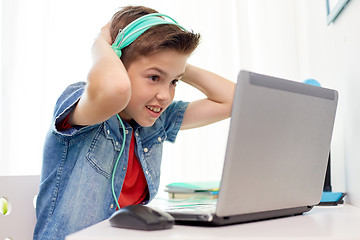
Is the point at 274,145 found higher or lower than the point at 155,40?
lower

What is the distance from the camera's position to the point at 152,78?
3.27 feet

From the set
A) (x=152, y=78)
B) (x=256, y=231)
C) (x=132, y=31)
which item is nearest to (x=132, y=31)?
(x=132, y=31)

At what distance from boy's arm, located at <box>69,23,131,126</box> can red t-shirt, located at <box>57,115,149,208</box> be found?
26 centimetres

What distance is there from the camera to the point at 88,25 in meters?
1.96

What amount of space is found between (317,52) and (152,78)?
2.22 feet

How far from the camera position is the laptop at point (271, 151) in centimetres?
54

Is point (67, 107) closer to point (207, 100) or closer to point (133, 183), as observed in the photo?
point (133, 183)

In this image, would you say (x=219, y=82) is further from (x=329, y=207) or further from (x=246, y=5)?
(x=246, y=5)

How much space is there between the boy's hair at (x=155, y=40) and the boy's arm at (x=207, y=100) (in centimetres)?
23

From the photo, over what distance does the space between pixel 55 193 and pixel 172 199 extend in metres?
0.28

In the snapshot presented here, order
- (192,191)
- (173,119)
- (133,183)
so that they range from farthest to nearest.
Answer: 1. (173,119)
2. (133,183)
3. (192,191)

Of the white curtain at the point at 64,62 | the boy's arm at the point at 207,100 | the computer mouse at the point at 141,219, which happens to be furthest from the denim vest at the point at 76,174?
the white curtain at the point at 64,62

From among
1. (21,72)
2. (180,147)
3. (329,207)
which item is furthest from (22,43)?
(329,207)

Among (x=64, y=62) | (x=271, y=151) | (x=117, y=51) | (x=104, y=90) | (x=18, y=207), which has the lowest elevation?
(x=18, y=207)
